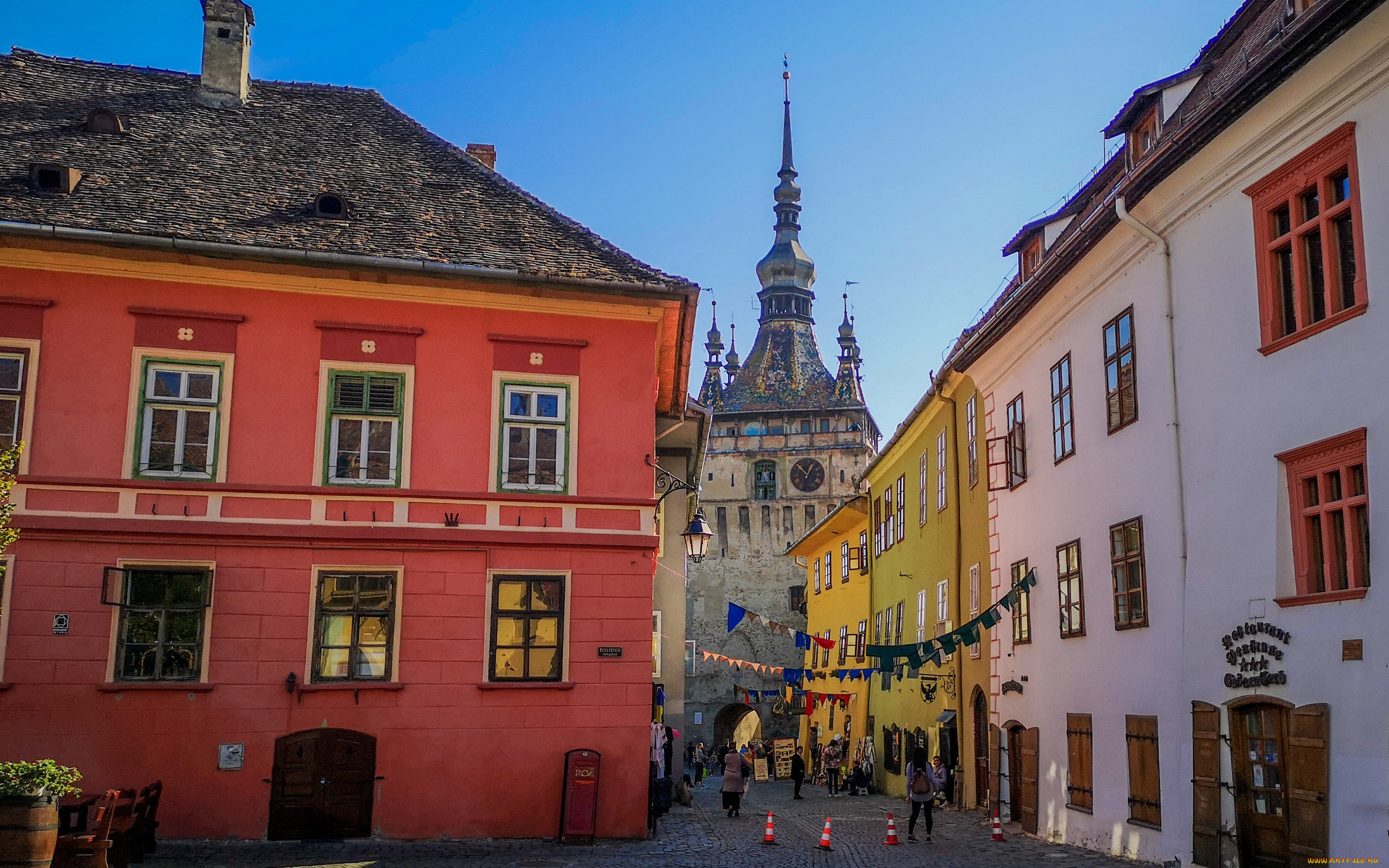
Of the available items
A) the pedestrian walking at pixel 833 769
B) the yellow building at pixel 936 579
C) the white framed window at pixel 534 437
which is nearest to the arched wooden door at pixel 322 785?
the white framed window at pixel 534 437

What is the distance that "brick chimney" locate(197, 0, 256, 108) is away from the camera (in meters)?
21.5

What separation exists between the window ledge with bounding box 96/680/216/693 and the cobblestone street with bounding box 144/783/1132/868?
1.85 m

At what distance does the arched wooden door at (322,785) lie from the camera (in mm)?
16422

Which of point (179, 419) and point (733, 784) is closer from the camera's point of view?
point (179, 419)

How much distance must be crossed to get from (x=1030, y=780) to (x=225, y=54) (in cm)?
1762

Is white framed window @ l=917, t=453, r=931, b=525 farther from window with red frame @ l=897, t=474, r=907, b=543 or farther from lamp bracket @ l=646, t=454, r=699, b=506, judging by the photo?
lamp bracket @ l=646, t=454, r=699, b=506

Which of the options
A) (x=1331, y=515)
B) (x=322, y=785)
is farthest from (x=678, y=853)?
(x=1331, y=515)

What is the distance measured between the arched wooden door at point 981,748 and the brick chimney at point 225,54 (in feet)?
55.9

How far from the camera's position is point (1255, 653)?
13.1m

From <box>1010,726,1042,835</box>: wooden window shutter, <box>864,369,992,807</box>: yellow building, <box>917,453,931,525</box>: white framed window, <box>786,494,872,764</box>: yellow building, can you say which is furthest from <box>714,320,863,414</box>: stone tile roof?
<box>1010,726,1042,835</box>: wooden window shutter

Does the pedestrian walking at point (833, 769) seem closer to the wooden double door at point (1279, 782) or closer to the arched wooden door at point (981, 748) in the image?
the arched wooden door at point (981, 748)

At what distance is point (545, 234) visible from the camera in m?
19.2

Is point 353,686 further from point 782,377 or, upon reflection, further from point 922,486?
point 782,377

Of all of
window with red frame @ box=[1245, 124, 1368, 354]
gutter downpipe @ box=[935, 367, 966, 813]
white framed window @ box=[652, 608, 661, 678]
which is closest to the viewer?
window with red frame @ box=[1245, 124, 1368, 354]
